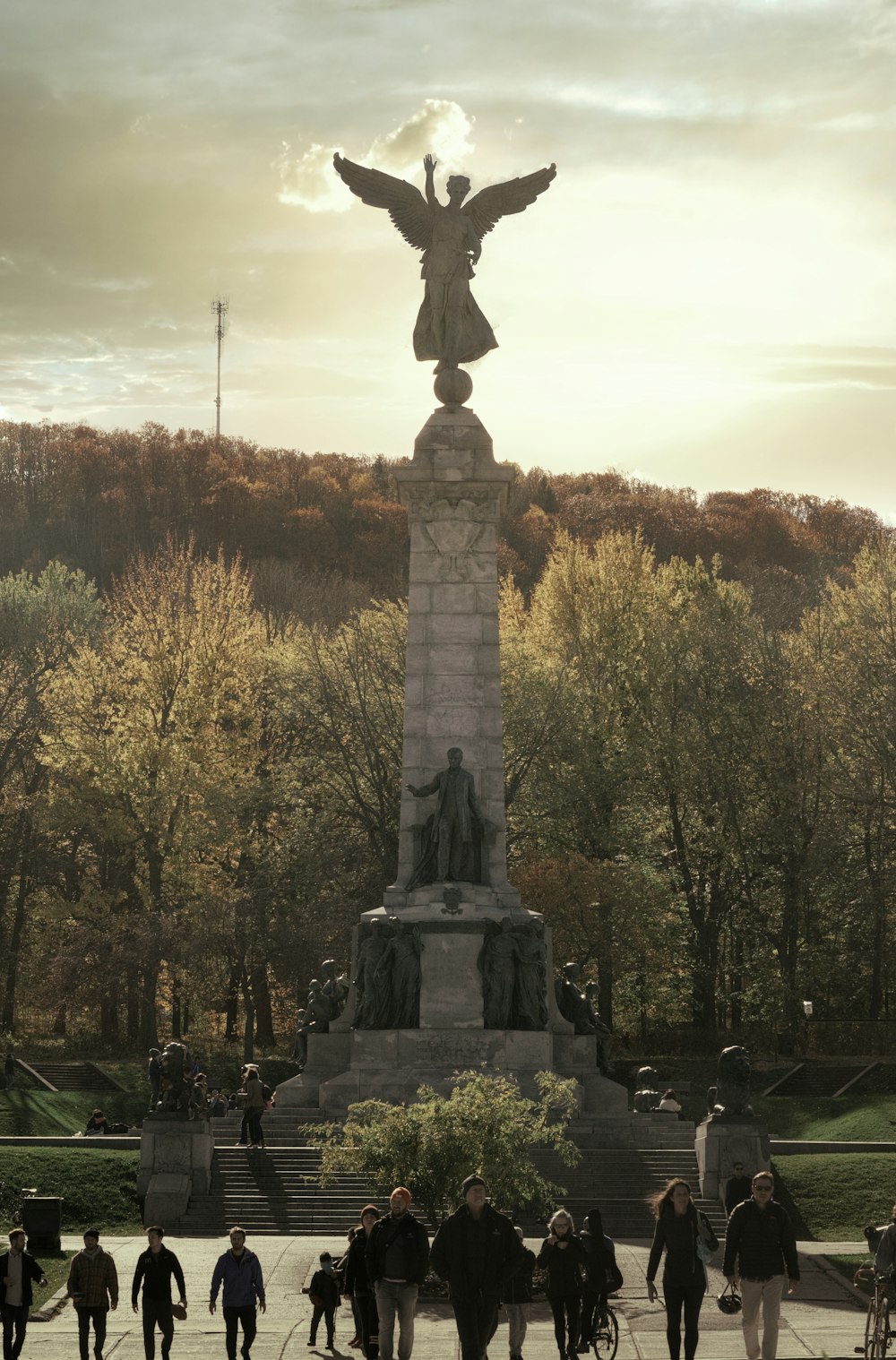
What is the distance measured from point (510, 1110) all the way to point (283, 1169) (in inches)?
334

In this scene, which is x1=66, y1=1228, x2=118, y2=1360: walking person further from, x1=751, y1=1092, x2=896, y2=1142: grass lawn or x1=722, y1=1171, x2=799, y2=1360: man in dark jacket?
x1=751, y1=1092, x2=896, y2=1142: grass lawn

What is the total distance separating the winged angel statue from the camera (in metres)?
37.2

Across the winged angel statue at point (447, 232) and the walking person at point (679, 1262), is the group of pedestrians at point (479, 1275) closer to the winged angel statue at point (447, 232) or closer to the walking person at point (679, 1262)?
the walking person at point (679, 1262)

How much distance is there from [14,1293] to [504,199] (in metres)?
26.6

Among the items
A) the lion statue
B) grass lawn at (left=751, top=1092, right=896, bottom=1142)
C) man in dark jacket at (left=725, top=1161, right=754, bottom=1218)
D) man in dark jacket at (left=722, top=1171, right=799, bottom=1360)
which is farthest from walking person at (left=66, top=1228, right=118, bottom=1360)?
grass lawn at (left=751, top=1092, right=896, bottom=1142)

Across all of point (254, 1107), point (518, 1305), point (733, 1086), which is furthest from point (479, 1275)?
point (254, 1107)

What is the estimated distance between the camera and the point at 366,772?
52.3 meters

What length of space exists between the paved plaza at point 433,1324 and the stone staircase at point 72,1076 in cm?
2168

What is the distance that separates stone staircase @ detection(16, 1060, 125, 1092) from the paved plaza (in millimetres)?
21682

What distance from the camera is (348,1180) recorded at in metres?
27.6

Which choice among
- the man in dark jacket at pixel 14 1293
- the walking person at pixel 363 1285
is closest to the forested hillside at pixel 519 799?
the walking person at pixel 363 1285

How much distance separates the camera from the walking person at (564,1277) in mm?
15469

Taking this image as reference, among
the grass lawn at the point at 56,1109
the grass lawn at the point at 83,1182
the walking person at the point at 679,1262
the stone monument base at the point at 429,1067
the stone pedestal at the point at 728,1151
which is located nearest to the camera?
the walking person at the point at 679,1262

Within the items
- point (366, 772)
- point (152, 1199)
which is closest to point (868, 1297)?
point (152, 1199)
